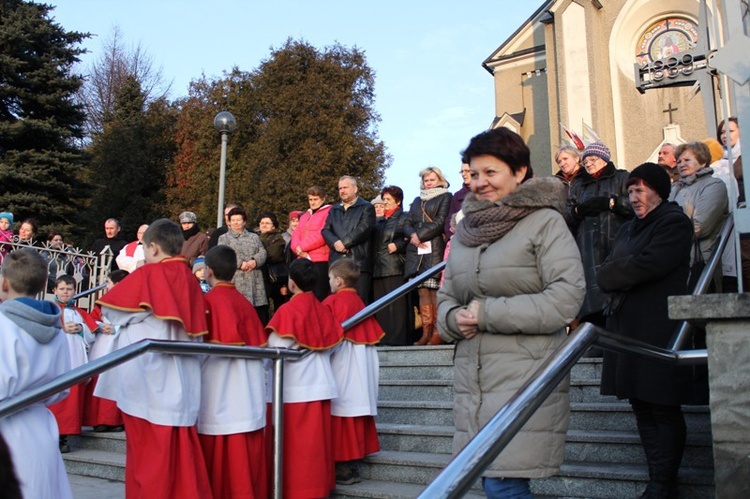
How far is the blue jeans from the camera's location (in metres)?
2.91

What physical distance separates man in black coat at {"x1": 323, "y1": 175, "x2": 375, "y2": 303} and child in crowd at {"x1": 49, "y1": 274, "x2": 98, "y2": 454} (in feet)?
8.87

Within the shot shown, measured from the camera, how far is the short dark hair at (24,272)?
13.0 ft

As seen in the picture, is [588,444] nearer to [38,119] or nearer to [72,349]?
[72,349]

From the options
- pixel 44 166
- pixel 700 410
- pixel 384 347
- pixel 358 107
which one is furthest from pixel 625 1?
pixel 700 410

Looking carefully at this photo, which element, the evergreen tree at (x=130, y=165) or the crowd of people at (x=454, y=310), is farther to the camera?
the evergreen tree at (x=130, y=165)

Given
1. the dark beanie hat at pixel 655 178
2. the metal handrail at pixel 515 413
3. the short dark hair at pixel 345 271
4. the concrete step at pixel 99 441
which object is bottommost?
the concrete step at pixel 99 441

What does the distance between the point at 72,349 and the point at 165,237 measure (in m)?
3.00

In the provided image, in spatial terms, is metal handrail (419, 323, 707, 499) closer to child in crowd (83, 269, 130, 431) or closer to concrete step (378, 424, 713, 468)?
concrete step (378, 424, 713, 468)

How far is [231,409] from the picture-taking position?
4922 millimetres

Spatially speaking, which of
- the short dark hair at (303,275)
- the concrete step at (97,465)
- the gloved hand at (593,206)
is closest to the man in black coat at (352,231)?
the gloved hand at (593,206)

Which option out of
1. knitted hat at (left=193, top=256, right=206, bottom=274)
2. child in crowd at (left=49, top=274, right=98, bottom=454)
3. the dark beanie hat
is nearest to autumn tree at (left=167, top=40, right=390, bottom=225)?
knitted hat at (left=193, top=256, right=206, bottom=274)

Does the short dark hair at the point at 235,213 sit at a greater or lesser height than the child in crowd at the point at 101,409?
greater

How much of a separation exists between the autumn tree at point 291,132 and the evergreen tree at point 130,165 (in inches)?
109

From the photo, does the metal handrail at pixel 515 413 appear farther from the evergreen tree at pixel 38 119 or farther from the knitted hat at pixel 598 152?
the evergreen tree at pixel 38 119
